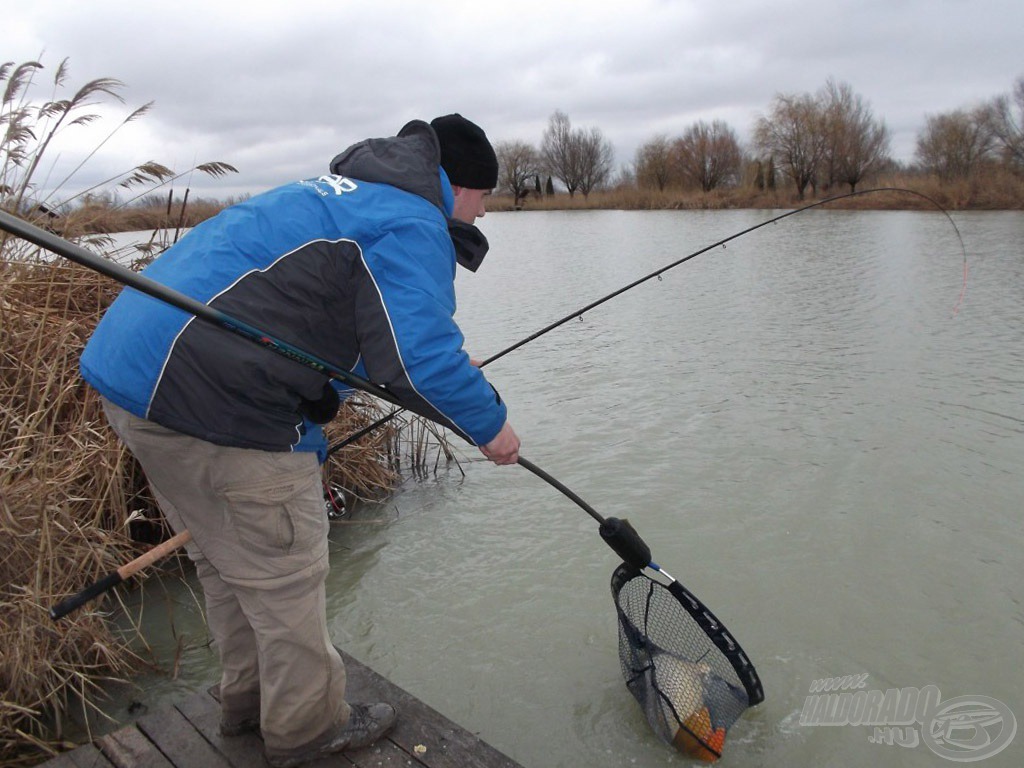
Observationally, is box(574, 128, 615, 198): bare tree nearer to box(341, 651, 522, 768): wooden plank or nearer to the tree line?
the tree line

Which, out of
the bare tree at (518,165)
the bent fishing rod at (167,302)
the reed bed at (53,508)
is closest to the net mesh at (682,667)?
the bent fishing rod at (167,302)

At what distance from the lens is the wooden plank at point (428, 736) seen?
2400mm

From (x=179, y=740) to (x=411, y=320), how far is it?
65.7 inches

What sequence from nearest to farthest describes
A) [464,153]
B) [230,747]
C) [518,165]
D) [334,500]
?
[464,153]
[230,747]
[334,500]
[518,165]

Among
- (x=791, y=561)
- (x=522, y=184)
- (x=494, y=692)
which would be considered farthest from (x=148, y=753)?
(x=522, y=184)

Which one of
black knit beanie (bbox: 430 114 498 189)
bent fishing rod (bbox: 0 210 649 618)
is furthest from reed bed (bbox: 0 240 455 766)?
black knit beanie (bbox: 430 114 498 189)

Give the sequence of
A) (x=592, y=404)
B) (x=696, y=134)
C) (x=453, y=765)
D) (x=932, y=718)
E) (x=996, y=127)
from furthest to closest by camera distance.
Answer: (x=696, y=134), (x=996, y=127), (x=592, y=404), (x=932, y=718), (x=453, y=765)

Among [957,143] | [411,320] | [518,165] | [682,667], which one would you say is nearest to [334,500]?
[682,667]

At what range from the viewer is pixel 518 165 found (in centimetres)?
6512

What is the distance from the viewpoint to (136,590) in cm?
426

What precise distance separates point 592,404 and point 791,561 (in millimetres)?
3197

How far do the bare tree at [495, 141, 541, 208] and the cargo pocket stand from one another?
2385 inches

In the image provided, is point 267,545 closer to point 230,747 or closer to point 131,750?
point 230,747

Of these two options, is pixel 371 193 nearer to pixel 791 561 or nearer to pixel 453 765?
pixel 453 765
